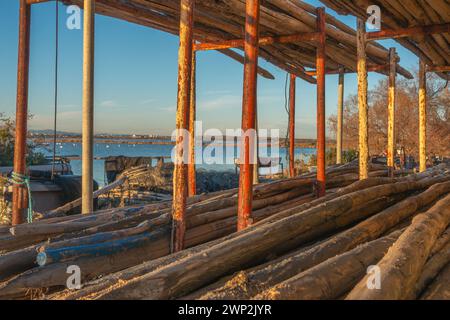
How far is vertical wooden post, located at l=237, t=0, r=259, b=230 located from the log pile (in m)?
0.43

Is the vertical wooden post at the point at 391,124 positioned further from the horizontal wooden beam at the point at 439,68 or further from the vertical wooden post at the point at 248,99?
the vertical wooden post at the point at 248,99

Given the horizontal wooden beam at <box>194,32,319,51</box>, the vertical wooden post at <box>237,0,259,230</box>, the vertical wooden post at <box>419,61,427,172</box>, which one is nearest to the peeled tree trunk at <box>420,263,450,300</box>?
the vertical wooden post at <box>237,0,259,230</box>

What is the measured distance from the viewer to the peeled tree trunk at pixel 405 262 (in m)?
2.47

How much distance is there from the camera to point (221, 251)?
3289 millimetres

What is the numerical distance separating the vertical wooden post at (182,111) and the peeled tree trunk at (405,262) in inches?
88.0

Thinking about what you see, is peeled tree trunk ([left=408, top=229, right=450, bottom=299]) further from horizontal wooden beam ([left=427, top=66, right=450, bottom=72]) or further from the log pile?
horizontal wooden beam ([left=427, top=66, right=450, bottom=72])

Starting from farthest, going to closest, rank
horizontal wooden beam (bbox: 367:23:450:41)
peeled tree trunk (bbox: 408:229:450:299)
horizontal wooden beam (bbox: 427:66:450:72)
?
1. horizontal wooden beam (bbox: 427:66:450:72)
2. horizontal wooden beam (bbox: 367:23:450:41)
3. peeled tree trunk (bbox: 408:229:450:299)

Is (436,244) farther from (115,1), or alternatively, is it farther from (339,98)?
(339,98)

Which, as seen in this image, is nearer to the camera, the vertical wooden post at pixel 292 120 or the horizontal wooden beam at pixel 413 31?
the horizontal wooden beam at pixel 413 31

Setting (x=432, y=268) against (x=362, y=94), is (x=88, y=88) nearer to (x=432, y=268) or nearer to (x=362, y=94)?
(x=432, y=268)

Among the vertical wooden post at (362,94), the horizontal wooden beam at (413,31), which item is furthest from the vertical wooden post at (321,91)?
the horizontal wooden beam at (413,31)

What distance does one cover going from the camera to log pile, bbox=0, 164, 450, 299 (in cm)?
284

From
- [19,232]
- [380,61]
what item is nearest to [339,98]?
[380,61]

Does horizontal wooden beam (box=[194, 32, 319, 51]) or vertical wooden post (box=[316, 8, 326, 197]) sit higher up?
horizontal wooden beam (box=[194, 32, 319, 51])
